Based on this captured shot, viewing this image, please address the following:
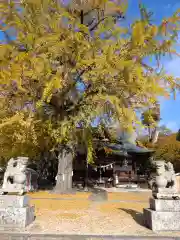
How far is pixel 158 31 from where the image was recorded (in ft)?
28.0

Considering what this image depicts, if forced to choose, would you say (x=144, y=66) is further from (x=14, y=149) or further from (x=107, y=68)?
(x=14, y=149)

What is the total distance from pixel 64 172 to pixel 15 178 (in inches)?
241

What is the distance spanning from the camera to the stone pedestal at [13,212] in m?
4.85

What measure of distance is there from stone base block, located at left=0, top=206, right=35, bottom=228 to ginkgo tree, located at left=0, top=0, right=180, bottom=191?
14.4ft

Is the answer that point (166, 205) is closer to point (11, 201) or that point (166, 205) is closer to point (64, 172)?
point (11, 201)

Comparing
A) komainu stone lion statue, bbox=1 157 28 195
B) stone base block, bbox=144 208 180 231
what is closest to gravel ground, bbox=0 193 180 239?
stone base block, bbox=144 208 180 231

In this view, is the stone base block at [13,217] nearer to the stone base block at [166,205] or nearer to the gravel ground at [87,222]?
the gravel ground at [87,222]

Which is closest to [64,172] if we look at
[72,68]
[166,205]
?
[72,68]

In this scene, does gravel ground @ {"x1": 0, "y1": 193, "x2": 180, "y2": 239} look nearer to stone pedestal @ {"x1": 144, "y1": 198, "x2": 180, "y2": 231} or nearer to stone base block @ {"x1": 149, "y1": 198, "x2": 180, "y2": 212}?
stone pedestal @ {"x1": 144, "y1": 198, "x2": 180, "y2": 231}

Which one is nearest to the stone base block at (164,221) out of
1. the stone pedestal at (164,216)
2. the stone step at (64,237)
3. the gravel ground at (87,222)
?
the stone pedestal at (164,216)

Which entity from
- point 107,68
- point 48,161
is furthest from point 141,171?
point 107,68

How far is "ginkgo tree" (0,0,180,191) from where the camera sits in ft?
27.5

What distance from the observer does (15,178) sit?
5.26 metres

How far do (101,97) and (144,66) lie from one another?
8.88 feet
